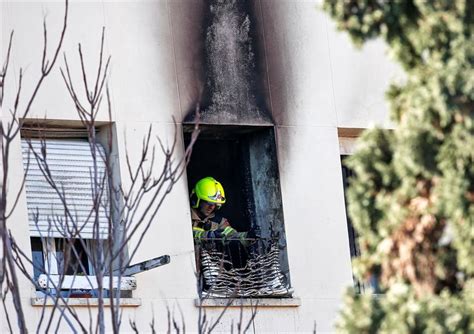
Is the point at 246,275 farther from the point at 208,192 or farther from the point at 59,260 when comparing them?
the point at 59,260

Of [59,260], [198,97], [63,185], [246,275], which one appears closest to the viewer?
[59,260]

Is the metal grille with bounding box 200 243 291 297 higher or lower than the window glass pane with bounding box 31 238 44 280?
lower

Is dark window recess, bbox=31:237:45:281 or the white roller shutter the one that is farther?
dark window recess, bbox=31:237:45:281

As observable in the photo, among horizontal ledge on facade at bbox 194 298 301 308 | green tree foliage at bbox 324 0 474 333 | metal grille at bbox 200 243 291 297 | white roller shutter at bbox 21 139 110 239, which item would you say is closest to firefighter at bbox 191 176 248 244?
metal grille at bbox 200 243 291 297

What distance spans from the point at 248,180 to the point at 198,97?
1615 mm

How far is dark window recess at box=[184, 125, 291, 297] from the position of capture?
19.9 m

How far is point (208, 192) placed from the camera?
778 inches

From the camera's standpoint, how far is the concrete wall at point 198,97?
18500mm

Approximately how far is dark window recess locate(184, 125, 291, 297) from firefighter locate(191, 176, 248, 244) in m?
0.25

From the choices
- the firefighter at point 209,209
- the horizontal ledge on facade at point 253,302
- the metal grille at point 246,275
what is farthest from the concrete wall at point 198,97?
the firefighter at point 209,209

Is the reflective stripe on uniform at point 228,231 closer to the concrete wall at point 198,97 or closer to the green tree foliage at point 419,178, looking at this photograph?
the concrete wall at point 198,97

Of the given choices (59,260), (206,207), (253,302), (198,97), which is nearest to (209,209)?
(206,207)

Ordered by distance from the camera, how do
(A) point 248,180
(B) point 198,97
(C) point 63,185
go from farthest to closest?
(A) point 248,180
(B) point 198,97
(C) point 63,185

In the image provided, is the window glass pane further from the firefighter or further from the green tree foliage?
the green tree foliage
